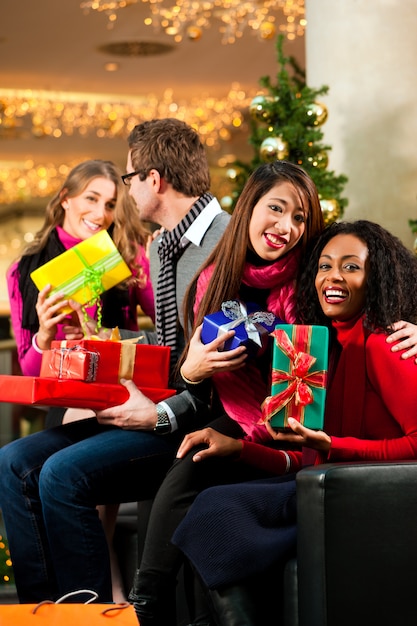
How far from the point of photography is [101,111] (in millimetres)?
11086

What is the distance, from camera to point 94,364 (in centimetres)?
296

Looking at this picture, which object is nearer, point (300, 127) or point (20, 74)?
point (300, 127)

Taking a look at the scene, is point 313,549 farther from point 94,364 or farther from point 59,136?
point 59,136

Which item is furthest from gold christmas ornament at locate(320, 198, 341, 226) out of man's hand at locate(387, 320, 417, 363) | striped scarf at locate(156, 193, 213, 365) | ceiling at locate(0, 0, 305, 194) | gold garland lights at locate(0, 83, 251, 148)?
gold garland lights at locate(0, 83, 251, 148)

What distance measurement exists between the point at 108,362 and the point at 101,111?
8.47 meters

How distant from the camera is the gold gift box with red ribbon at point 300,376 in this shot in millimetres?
2500

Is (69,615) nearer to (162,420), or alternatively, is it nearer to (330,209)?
(162,420)

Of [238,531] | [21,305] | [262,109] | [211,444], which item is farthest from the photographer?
[262,109]

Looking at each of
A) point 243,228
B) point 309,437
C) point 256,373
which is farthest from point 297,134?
point 309,437

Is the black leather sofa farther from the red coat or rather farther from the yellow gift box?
the yellow gift box

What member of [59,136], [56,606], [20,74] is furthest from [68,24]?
[56,606]

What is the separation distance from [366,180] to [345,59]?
0.58m

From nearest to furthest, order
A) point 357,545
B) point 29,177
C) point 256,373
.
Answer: point 357,545 → point 256,373 → point 29,177

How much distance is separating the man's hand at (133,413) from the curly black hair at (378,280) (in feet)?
1.75
